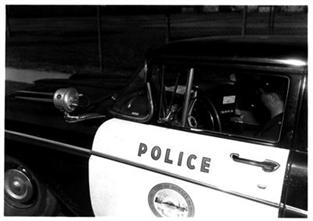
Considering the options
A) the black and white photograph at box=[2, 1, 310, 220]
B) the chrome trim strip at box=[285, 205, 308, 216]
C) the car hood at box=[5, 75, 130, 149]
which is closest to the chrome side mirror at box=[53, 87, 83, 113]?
the black and white photograph at box=[2, 1, 310, 220]

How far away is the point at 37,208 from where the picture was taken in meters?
2.97

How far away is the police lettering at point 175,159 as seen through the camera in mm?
2168

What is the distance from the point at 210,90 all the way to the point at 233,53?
0.47 metres

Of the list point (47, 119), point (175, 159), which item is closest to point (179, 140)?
point (175, 159)

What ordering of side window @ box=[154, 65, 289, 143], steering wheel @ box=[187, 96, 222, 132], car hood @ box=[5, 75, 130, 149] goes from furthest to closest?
car hood @ box=[5, 75, 130, 149]
steering wheel @ box=[187, 96, 222, 132]
side window @ box=[154, 65, 289, 143]

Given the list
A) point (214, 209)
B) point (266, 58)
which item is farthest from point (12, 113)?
point (266, 58)

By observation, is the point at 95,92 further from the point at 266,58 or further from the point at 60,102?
the point at 266,58

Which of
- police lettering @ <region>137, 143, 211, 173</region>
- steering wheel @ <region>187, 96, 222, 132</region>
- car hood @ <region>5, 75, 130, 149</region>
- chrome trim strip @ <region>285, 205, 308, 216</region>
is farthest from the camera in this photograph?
car hood @ <region>5, 75, 130, 149</region>

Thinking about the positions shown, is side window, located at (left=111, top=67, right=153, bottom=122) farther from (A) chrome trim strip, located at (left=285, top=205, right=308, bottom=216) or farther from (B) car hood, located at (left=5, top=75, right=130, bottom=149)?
(A) chrome trim strip, located at (left=285, top=205, right=308, bottom=216)

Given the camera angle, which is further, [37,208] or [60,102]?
[37,208]

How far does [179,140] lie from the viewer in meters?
2.30

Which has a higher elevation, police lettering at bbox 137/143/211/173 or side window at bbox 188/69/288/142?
side window at bbox 188/69/288/142

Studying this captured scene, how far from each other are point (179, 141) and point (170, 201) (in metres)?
0.35

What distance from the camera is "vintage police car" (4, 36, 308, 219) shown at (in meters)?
2.01
